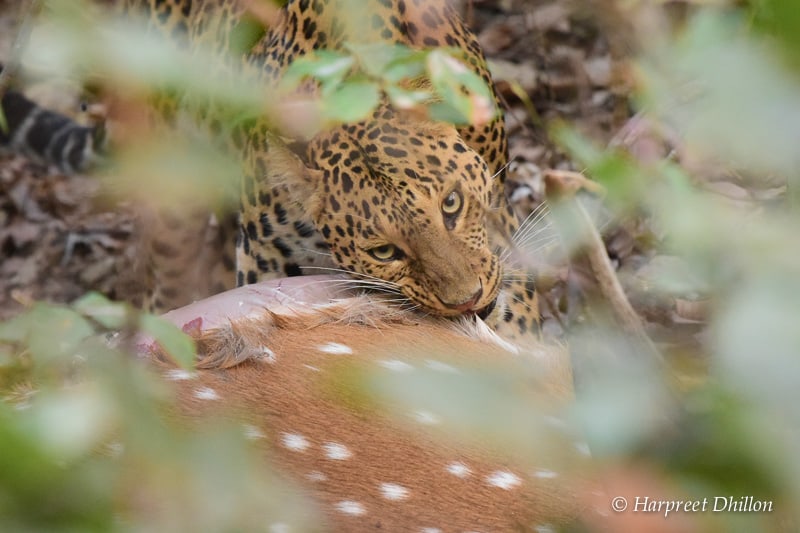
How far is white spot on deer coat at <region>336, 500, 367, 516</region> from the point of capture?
5.27 feet

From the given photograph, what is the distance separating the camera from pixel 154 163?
3.04 ft

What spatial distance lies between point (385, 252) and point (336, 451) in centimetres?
120

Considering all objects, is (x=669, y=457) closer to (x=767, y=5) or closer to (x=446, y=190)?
(x=767, y=5)

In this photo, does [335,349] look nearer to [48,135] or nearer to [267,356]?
[267,356]

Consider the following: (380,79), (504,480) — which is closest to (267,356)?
(504,480)

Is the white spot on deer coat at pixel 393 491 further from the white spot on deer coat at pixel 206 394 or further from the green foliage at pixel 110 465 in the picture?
the green foliage at pixel 110 465

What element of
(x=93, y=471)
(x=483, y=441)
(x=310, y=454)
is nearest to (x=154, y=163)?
Result: (x=93, y=471)

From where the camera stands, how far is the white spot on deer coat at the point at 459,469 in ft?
5.64

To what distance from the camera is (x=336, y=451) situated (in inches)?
68.4

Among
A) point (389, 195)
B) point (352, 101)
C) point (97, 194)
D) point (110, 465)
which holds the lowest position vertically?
point (110, 465)

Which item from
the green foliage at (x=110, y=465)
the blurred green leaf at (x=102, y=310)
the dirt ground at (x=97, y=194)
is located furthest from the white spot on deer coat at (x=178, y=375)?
the dirt ground at (x=97, y=194)

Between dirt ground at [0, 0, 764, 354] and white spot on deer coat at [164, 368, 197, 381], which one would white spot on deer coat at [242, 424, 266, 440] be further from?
dirt ground at [0, 0, 764, 354]

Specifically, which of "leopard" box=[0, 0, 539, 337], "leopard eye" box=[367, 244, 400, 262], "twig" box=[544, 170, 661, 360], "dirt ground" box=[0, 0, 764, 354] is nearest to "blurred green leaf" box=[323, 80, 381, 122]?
"twig" box=[544, 170, 661, 360]

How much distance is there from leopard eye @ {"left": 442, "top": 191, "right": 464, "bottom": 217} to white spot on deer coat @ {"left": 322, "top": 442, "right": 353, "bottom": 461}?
116 centimetres
